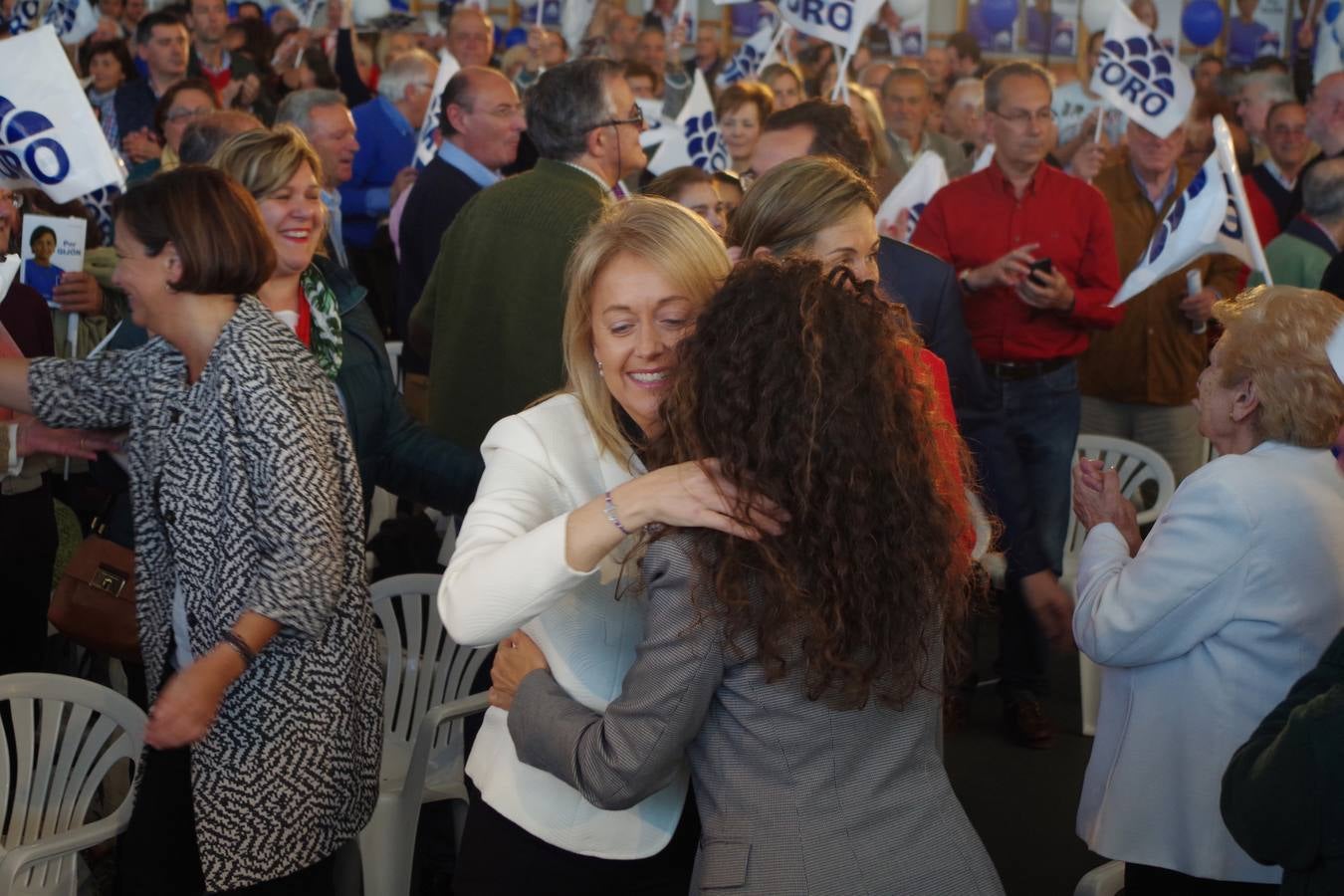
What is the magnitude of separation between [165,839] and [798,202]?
58.9 inches

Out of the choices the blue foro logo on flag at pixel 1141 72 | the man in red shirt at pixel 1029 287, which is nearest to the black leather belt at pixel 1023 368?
the man in red shirt at pixel 1029 287

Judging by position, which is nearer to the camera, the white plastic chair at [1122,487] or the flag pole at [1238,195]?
the flag pole at [1238,195]

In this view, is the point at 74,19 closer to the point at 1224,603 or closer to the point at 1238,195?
the point at 1238,195

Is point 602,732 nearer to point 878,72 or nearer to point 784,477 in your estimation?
point 784,477

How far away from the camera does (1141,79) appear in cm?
572

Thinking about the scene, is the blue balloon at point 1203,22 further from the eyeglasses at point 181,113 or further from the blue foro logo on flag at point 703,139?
the eyeglasses at point 181,113

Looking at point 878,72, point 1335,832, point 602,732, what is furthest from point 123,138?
point 1335,832

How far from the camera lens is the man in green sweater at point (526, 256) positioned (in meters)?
3.60

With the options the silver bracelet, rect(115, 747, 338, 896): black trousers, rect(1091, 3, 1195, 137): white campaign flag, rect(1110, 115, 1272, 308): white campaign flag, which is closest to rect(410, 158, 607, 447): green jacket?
rect(115, 747, 338, 896): black trousers

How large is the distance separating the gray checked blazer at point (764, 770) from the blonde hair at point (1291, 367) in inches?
40.2

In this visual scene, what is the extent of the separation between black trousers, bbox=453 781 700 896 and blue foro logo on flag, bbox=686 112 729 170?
16.4 ft

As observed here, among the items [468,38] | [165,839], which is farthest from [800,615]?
[468,38]

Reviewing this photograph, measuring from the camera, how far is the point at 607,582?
6.33 feet

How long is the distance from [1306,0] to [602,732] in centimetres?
1482
